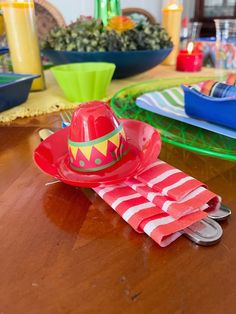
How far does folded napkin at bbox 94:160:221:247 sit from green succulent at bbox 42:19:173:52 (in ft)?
1.74

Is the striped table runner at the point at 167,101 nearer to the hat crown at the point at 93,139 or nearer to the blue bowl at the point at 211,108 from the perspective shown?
the blue bowl at the point at 211,108

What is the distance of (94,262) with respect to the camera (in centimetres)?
22

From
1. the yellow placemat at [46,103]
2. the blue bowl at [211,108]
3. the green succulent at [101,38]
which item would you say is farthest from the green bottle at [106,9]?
the blue bowl at [211,108]

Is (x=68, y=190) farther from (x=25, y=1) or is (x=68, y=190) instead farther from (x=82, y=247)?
(x=25, y=1)

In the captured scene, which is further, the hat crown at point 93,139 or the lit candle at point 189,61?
the lit candle at point 189,61

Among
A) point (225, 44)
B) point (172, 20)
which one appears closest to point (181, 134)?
point (225, 44)

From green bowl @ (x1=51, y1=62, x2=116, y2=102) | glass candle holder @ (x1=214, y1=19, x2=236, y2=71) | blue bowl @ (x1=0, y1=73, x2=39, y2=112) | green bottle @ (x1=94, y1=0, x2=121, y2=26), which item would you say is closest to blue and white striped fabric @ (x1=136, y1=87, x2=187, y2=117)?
green bowl @ (x1=51, y1=62, x2=116, y2=102)

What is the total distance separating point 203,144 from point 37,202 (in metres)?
0.22

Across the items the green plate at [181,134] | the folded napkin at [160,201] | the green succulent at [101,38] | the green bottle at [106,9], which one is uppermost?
the green bottle at [106,9]

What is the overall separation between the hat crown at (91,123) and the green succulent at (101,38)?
48cm

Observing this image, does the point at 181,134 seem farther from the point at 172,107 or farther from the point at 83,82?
the point at 83,82

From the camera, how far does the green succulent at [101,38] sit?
0.74 m

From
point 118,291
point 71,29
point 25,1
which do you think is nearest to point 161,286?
point 118,291

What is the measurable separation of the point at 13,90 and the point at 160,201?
0.44 meters
